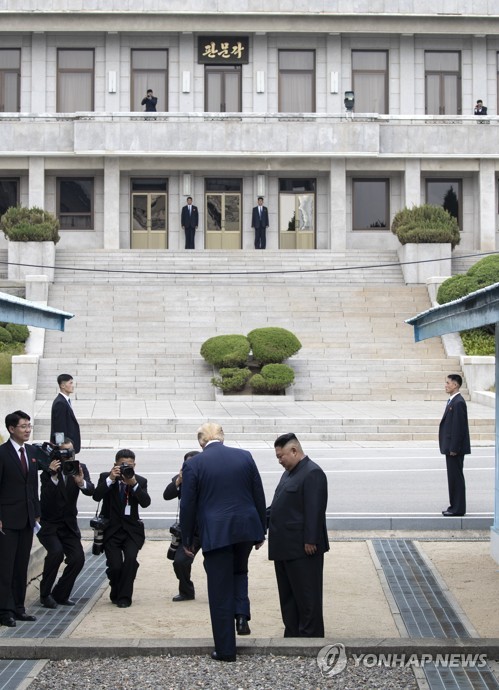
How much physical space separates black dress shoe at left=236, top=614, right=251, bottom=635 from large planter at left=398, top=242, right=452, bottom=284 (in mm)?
27679

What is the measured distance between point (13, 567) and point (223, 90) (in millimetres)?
35726

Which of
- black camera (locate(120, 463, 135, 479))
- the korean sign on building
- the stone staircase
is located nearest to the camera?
black camera (locate(120, 463, 135, 479))

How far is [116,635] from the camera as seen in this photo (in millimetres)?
8633

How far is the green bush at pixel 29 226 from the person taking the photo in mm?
34656

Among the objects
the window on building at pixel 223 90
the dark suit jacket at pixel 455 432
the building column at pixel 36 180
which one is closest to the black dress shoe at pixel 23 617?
the dark suit jacket at pixel 455 432

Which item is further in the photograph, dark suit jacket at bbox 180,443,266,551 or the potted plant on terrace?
the potted plant on terrace

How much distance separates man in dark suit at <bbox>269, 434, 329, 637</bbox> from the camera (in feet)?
26.7

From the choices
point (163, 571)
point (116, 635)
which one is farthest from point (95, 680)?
point (163, 571)

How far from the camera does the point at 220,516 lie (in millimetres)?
7918

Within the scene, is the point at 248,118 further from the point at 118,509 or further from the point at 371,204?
the point at 118,509

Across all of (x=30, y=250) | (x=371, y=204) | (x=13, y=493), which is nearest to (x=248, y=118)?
(x=371, y=204)

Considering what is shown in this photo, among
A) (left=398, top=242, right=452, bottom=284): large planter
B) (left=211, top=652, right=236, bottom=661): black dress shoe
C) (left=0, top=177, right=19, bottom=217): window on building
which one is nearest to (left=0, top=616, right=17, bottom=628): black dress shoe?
(left=211, top=652, right=236, bottom=661): black dress shoe

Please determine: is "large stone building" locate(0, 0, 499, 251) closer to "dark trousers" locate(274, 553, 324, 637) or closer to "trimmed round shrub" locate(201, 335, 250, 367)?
"trimmed round shrub" locate(201, 335, 250, 367)

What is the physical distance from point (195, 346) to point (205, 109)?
619 inches
